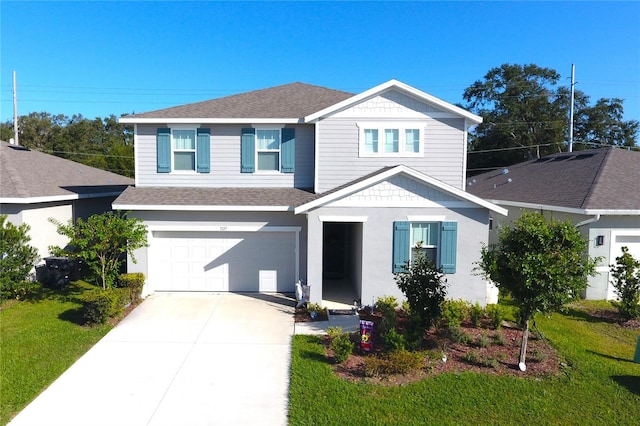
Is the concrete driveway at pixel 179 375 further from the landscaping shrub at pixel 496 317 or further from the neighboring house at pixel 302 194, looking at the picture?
the landscaping shrub at pixel 496 317

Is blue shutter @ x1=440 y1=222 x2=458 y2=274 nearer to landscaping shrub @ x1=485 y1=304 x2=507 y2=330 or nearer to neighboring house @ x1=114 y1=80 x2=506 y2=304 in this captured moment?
neighboring house @ x1=114 y1=80 x2=506 y2=304

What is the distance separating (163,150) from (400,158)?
824 centimetres

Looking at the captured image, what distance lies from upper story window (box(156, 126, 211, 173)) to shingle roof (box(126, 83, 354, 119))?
1.92ft

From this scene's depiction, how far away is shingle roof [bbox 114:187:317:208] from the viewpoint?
12.0 metres

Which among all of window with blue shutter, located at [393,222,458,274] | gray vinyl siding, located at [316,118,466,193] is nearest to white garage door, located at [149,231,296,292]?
gray vinyl siding, located at [316,118,466,193]

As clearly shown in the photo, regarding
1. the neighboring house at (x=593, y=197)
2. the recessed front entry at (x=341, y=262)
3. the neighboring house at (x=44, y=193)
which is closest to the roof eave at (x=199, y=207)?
the recessed front entry at (x=341, y=262)

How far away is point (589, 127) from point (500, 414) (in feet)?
136

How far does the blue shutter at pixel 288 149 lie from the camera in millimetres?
13164

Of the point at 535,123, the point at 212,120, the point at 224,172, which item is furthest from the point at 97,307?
the point at 535,123

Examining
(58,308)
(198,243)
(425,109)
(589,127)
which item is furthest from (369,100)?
(589,127)

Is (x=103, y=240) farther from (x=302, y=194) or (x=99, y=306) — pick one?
(x=302, y=194)

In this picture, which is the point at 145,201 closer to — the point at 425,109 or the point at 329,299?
the point at 329,299

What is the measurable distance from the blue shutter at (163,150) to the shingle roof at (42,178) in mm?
3766

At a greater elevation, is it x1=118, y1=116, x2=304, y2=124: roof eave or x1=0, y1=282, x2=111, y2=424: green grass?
x1=118, y1=116, x2=304, y2=124: roof eave
